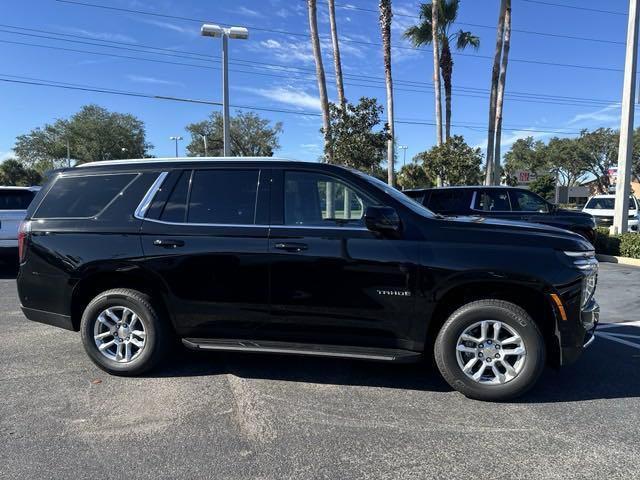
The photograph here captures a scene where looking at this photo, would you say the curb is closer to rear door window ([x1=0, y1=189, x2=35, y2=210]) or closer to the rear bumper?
the rear bumper

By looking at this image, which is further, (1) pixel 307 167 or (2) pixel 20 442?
(1) pixel 307 167

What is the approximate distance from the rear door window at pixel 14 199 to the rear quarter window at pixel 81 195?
22.7 ft

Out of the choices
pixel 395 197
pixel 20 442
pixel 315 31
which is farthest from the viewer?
pixel 315 31

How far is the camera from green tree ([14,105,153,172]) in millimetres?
55812

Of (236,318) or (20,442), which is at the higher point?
(236,318)

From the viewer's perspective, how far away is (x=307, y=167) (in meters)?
4.42

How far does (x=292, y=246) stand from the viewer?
13.7 ft

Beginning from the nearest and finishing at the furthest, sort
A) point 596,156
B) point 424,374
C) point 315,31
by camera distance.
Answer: point 424,374
point 315,31
point 596,156

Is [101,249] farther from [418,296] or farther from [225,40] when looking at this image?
[225,40]

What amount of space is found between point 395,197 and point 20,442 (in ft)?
11.0

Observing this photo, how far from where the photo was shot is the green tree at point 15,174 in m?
57.3

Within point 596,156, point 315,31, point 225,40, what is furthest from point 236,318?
point 596,156

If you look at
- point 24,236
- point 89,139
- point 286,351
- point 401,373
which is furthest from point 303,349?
point 89,139

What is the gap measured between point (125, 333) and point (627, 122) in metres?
15.8
